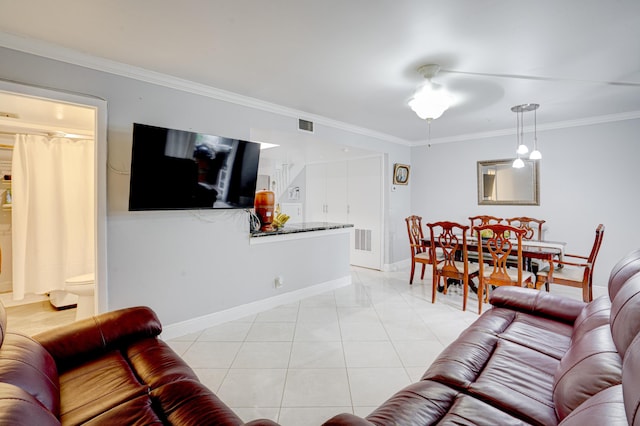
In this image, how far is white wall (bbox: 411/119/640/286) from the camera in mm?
3850

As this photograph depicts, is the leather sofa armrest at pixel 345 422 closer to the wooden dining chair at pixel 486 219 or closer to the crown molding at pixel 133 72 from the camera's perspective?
the crown molding at pixel 133 72

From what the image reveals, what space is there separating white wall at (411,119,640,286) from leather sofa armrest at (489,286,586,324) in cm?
273

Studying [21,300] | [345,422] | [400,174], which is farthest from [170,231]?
[400,174]

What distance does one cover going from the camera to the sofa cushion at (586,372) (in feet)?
3.38

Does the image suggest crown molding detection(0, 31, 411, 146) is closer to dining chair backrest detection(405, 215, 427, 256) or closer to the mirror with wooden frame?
dining chair backrest detection(405, 215, 427, 256)

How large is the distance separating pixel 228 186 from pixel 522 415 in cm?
270

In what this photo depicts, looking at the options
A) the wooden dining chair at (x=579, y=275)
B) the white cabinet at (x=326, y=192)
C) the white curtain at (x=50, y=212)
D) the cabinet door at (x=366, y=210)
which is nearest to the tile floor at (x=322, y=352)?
the wooden dining chair at (x=579, y=275)

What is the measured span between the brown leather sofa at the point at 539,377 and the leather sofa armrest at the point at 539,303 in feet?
0.38

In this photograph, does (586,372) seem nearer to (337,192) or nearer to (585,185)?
(585,185)

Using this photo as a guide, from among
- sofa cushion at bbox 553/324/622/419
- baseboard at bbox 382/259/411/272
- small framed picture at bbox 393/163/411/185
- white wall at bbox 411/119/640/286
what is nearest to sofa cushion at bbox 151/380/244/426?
sofa cushion at bbox 553/324/622/419

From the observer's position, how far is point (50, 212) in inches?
140

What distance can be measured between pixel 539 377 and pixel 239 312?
8.63 ft

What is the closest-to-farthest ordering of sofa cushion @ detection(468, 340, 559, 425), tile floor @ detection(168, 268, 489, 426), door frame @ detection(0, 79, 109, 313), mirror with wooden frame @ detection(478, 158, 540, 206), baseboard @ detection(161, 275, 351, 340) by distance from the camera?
sofa cushion @ detection(468, 340, 559, 425) < tile floor @ detection(168, 268, 489, 426) < door frame @ detection(0, 79, 109, 313) < baseboard @ detection(161, 275, 351, 340) < mirror with wooden frame @ detection(478, 158, 540, 206)

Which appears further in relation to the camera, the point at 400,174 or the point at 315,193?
the point at 315,193
